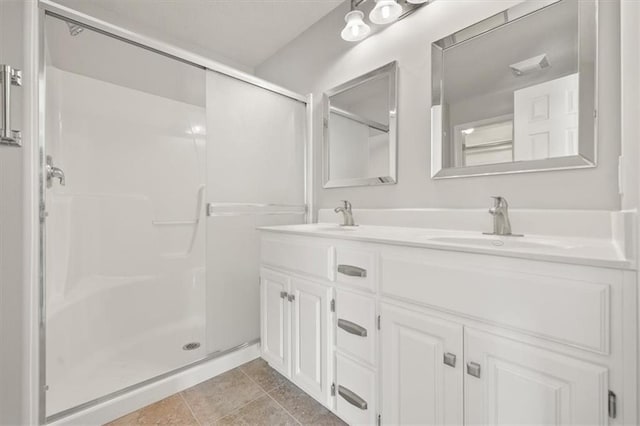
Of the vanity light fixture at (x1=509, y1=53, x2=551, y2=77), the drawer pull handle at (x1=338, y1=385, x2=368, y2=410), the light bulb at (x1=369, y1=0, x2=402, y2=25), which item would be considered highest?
the light bulb at (x1=369, y1=0, x2=402, y2=25)

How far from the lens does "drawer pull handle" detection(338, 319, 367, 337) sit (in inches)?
42.3

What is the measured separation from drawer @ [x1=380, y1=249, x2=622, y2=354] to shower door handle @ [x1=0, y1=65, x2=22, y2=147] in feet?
4.58

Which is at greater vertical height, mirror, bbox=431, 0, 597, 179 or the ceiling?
the ceiling

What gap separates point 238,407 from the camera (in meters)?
1.39

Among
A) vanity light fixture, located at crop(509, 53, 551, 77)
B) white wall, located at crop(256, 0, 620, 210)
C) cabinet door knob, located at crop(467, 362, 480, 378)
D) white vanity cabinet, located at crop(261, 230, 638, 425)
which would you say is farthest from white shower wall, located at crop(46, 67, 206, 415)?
vanity light fixture, located at crop(509, 53, 551, 77)

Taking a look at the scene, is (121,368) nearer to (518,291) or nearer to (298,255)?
(298,255)

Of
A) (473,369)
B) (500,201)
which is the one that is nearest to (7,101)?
(473,369)

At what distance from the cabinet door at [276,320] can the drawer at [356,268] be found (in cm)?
37

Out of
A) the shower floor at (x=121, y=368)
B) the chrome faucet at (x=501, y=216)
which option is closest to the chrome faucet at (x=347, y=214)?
the chrome faucet at (x=501, y=216)

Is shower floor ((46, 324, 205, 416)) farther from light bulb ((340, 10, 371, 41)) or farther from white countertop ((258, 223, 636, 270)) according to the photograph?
Answer: light bulb ((340, 10, 371, 41))

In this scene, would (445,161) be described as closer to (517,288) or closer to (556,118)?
(556,118)

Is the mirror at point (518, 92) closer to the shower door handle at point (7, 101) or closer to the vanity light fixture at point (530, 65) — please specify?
the vanity light fixture at point (530, 65)

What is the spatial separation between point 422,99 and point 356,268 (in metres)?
0.98

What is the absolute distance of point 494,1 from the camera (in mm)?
1219
